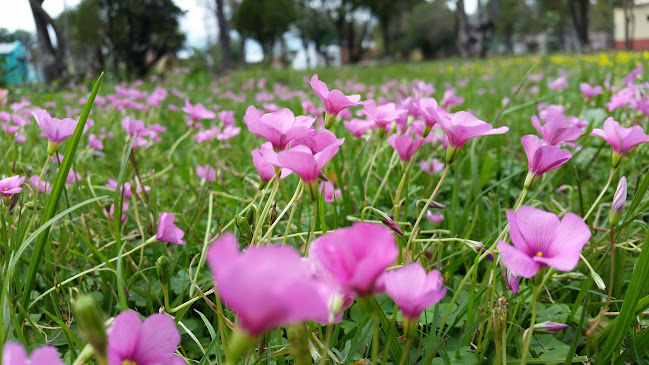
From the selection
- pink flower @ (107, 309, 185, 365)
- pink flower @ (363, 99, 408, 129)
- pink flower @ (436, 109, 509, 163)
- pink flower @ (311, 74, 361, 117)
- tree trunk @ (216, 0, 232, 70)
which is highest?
tree trunk @ (216, 0, 232, 70)

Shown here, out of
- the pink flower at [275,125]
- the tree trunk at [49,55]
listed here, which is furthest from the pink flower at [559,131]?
the tree trunk at [49,55]

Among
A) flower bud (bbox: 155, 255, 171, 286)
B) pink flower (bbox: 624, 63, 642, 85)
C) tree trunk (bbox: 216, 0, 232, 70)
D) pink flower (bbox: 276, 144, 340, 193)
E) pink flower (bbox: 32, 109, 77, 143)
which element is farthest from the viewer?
tree trunk (bbox: 216, 0, 232, 70)

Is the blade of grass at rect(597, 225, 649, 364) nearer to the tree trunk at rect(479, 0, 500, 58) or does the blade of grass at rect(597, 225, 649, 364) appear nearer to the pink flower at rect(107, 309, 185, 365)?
the pink flower at rect(107, 309, 185, 365)

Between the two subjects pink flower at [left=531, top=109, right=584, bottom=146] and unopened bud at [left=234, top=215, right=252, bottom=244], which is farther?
pink flower at [left=531, top=109, right=584, bottom=146]

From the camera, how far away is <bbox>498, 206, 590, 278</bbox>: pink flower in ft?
1.68

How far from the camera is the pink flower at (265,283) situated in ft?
1.03

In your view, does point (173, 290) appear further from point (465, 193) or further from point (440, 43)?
point (440, 43)

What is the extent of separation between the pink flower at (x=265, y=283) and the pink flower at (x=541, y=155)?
0.58 metres

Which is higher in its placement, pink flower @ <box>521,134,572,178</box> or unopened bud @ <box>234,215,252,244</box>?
pink flower @ <box>521,134,572,178</box>

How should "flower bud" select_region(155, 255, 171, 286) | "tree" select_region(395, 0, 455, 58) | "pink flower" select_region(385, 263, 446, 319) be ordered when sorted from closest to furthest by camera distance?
"pink flower" select_region(385, 263, 446, 319), "flower bud" select_region(155, 255, 171, 286), "tree" select_region(395, 0, 455, 58)

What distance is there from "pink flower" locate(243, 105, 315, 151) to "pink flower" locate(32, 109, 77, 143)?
45 centimetres

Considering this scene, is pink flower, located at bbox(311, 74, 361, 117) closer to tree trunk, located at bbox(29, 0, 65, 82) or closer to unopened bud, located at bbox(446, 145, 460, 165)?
unopened bud, located at bbox(446, 145, 460, 165)

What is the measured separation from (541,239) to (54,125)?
914 mm

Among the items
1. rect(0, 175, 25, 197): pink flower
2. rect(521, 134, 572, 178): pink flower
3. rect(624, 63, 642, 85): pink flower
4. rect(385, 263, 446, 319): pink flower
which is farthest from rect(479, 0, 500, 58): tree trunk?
rect(385, 263, 446, 319): pink flower
